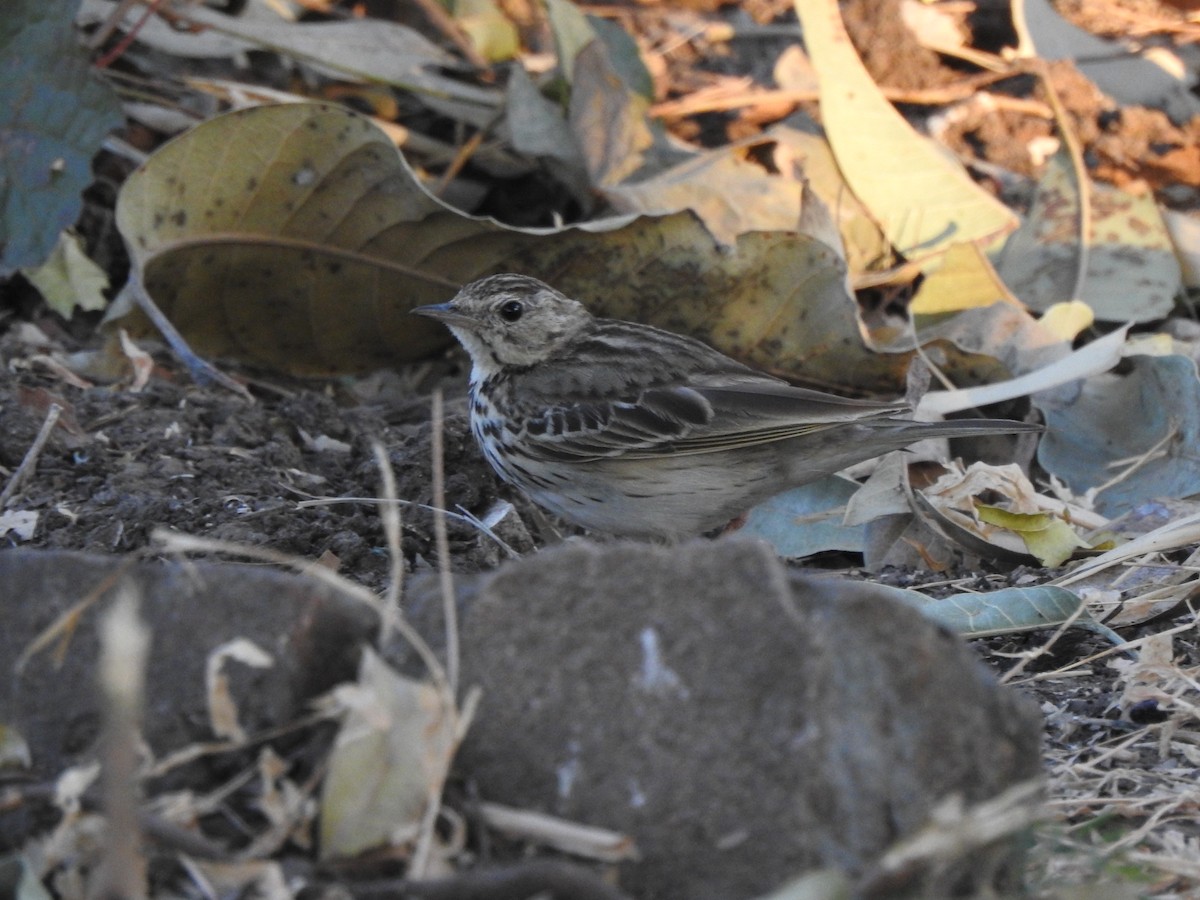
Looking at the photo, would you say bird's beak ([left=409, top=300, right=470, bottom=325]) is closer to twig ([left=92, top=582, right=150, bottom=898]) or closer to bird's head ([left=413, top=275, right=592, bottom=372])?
bird's head ([left=413, top=275, right=592, bottom=372])

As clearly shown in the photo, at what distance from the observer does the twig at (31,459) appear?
5254 millimetres

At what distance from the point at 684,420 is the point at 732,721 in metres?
3.16

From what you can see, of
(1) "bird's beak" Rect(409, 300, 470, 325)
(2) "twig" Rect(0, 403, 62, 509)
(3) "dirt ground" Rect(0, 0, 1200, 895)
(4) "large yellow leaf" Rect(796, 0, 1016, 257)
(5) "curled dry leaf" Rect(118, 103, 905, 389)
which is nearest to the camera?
(3) "dirt ground" Rect(0, 0, 1200, 895)

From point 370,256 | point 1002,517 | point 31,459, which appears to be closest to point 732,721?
point 1002,517

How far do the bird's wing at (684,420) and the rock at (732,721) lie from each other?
2.86 m

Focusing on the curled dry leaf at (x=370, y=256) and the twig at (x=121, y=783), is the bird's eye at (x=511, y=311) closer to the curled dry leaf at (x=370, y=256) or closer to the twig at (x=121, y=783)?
the curled dry leaf at (x=370, y=256)

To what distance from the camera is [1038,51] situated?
8617 mm

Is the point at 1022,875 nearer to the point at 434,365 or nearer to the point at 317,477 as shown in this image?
the point at 317,477

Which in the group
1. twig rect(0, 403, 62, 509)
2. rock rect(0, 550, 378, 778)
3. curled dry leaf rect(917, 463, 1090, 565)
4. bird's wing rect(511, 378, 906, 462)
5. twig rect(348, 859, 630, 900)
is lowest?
curled dry leaf rect(917, 463, 1090, 565)

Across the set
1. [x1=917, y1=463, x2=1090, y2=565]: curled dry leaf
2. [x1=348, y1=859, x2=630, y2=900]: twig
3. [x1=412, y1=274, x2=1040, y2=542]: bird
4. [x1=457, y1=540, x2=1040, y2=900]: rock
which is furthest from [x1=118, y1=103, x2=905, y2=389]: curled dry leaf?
[x1=348, y1=859, x2=630, y2=900]: twig

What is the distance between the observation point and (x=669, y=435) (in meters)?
5.91

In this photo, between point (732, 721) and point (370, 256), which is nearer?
point (732, 721)

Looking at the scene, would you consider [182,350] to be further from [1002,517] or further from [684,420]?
[1002,517]

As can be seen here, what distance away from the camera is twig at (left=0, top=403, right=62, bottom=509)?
5.25m
